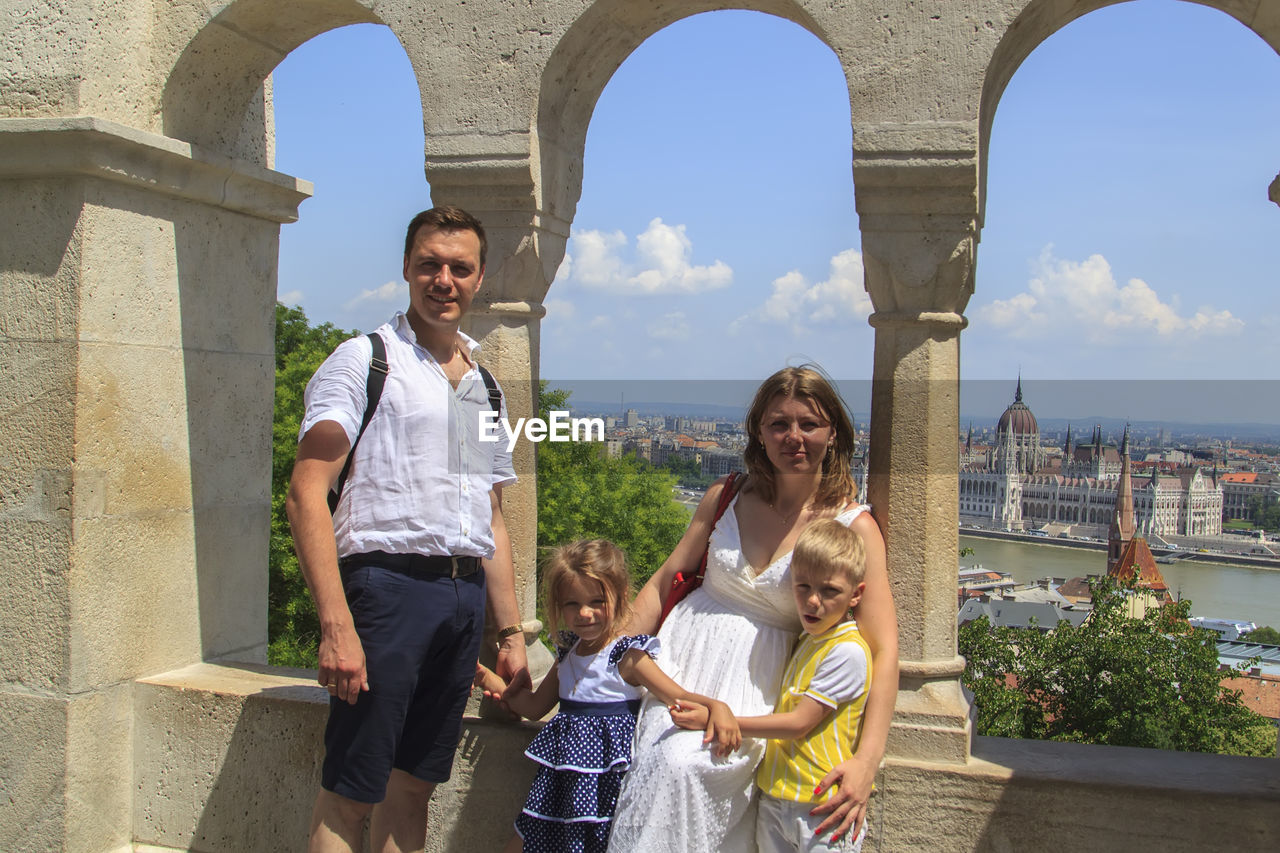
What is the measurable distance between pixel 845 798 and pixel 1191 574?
77368 millimetres

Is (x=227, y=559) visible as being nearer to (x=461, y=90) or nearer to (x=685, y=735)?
(x=461, y=90)

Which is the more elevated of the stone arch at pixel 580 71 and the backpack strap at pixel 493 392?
the stone arch at pixel 580 71

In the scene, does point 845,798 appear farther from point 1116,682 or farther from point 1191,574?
point 1191,574

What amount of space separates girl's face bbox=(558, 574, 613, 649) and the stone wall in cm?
72

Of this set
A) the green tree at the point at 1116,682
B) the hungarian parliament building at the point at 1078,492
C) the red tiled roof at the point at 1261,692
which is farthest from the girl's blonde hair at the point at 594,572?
the hungarian parliament building at the point at 1078,492

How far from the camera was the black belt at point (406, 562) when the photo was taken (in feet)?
7.48

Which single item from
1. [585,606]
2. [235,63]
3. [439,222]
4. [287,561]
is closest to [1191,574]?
[287,561]

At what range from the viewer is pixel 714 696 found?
229 centimetres

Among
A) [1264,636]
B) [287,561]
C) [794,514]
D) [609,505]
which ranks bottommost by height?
[1264,636]

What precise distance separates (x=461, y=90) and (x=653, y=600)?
155 centimetres

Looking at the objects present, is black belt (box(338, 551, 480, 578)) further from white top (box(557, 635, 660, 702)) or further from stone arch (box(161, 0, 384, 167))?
stone arch (box(161, 0, 384, 167))

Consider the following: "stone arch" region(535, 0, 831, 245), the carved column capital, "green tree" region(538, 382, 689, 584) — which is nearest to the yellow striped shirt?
the carved column capital

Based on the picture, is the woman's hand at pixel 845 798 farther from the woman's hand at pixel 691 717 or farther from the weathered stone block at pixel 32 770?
the weathered stone block at pixel 32 770

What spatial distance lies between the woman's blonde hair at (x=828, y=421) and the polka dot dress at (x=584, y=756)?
18.0 inches
